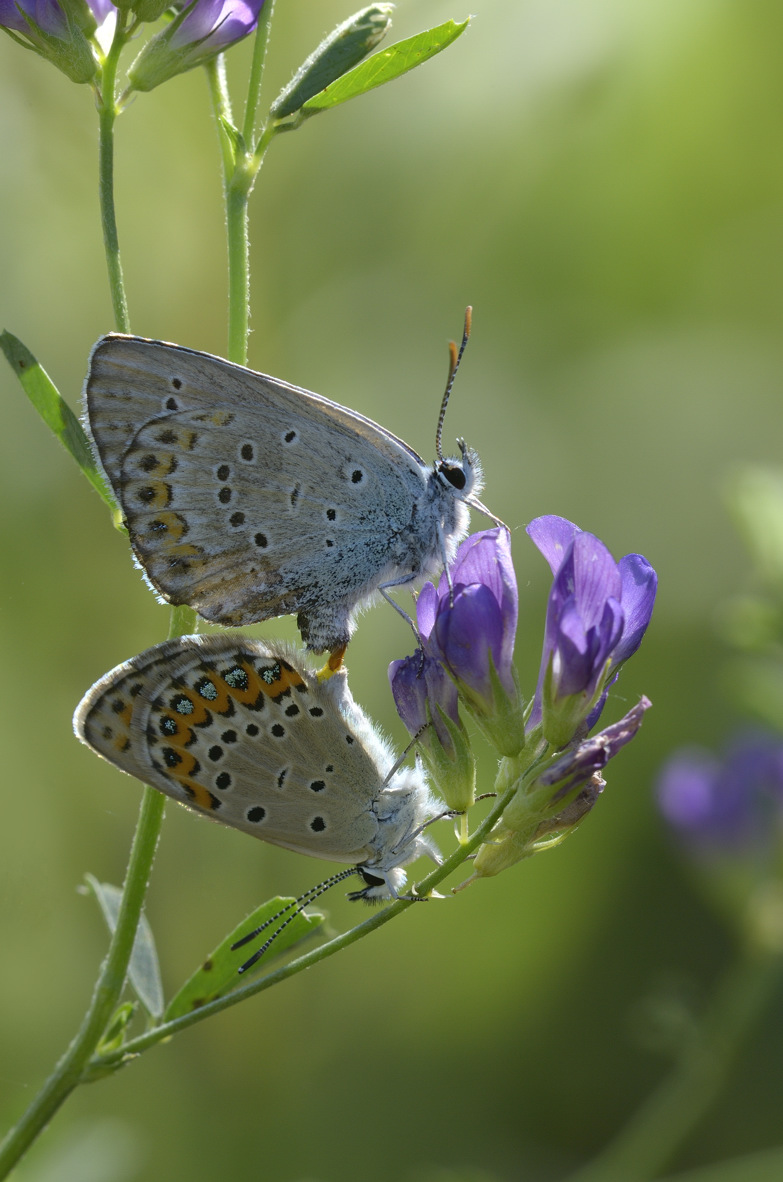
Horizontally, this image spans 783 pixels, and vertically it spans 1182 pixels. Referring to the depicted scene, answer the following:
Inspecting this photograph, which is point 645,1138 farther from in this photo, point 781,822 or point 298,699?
point 298,699

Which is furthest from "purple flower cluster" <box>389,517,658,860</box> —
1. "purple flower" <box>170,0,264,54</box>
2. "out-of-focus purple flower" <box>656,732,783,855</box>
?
"out-of-focus purple flower" <box>656,732,783,855</box>

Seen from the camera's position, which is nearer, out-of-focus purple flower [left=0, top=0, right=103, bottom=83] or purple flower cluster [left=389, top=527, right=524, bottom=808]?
out-of-focus purple flower [left=0, top=0, right=103, bottom=83]

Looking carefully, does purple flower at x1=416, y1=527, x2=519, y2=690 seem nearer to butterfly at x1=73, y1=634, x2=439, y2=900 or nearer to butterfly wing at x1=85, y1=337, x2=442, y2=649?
butterfly at x1=73, y1=634, x2=439, y2=900

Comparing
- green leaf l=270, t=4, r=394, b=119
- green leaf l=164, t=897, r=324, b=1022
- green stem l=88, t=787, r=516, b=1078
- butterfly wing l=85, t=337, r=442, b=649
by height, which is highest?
green leaf l=270, t=4, r=394, b=119

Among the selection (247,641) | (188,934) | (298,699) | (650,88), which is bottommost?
(188,934)

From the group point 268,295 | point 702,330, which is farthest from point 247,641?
point 702,330

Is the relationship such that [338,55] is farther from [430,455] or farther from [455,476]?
[430,455]
